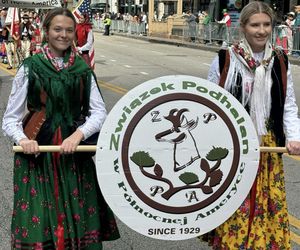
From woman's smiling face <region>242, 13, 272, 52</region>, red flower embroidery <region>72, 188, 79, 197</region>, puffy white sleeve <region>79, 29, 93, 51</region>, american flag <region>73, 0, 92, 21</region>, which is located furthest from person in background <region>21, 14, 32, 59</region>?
woman's smiling face <region>242, 13, 272, 52</region>

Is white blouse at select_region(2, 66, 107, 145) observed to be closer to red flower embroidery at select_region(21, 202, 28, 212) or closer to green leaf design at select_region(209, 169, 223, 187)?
red flower embroidery at select_region(21, 202, 28, 212)

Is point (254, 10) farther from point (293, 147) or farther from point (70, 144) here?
point (70, 144)

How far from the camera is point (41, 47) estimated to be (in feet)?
10.6

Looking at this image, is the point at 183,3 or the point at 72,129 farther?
the point at 183,3

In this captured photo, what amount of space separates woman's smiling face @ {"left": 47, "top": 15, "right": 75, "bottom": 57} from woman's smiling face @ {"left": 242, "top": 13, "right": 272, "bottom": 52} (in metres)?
0.99

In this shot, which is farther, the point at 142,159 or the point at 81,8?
the point at 81,8

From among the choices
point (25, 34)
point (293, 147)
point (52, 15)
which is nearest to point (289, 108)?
point (293, 147)

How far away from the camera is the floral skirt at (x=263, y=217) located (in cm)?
335

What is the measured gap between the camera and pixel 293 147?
3248mm

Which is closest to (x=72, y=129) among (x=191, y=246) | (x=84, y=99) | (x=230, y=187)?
(x=84, y=99)

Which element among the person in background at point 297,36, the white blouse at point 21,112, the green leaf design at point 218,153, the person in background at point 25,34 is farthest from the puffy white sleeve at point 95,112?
the person in background at point 297,36

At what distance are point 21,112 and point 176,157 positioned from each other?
907 mm

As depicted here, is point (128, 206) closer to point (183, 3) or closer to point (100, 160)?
point (100, 160)

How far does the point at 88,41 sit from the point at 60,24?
27.7 ft
